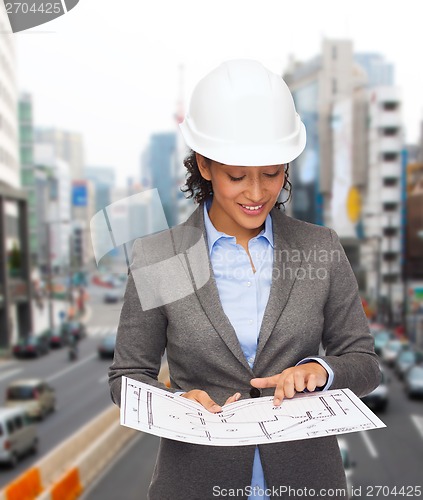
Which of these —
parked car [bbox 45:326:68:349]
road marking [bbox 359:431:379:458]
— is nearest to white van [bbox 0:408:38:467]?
parked car [bbox 45:326:68:349]

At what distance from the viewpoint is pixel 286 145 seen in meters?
0.95

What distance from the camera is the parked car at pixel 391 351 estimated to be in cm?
1525

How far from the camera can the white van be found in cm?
972

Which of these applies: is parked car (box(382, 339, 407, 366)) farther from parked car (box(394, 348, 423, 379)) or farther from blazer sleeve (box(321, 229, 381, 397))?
blazer sleeve (box(321, 229, 381, 397))

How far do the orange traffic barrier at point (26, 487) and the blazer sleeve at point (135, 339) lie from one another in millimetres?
4995

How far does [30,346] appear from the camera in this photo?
1617 cm

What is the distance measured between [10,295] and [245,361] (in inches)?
570

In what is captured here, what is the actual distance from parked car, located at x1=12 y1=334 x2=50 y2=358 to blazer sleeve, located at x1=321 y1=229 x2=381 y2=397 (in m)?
15.4

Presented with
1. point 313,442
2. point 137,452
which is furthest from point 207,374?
point 137,452

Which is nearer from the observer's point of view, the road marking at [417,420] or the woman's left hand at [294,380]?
the woman's left hand at [294,380]

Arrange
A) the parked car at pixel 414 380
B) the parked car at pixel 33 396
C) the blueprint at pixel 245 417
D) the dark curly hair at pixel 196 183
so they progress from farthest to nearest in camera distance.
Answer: the parked car at pixel 414 380, the parked car at pixel 33 396, the dark curly hair at pixel 196 183, the blueprint at pixel 245 417

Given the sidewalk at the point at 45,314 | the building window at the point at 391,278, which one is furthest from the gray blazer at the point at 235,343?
the building window at the point at 391,278

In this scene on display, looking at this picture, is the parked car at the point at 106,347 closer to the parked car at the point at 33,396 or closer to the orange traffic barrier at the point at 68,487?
the parked car at the point at 33,396

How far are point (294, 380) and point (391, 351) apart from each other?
1525 cm
